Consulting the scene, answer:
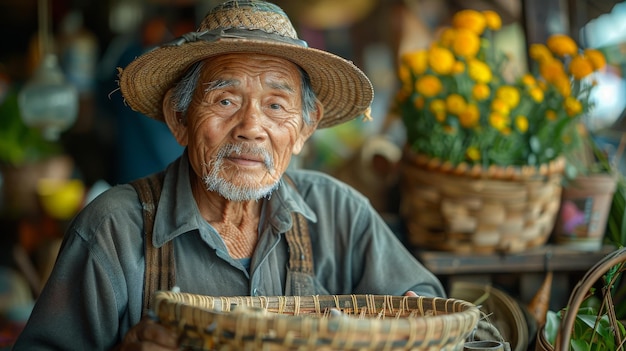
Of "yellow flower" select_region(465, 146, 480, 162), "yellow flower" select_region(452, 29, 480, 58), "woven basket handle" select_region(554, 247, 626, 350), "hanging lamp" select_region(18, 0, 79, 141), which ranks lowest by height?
"woven basket handle" select_region(554, 247, 626, 350)

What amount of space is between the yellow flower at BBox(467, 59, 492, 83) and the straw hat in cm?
70

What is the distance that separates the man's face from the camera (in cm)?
204

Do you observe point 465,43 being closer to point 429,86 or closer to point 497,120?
point 429,86

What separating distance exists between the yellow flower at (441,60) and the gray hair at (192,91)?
0.78 m

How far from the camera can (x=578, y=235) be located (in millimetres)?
3074

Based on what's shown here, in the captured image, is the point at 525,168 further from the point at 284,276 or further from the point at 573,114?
the point at 284,276

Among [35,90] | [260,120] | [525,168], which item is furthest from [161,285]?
[35,90]

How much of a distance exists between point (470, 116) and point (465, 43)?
30cm

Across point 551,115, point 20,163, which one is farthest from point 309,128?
point 20,163

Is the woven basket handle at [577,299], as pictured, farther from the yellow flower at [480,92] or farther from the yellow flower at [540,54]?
the yellow flower at [540,54]

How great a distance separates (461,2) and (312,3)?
4.00 feet

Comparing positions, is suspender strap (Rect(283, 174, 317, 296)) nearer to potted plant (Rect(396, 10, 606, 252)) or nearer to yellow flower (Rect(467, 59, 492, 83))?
potted plant (Rect(396, 10, 606, 252))

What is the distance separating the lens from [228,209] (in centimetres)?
220

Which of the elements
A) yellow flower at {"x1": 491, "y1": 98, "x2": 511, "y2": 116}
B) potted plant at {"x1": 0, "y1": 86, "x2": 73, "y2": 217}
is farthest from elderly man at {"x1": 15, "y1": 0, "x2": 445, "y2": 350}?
potted plant at {"x1": 0, "y1": 86, "x2": 73, "y2": 217}
